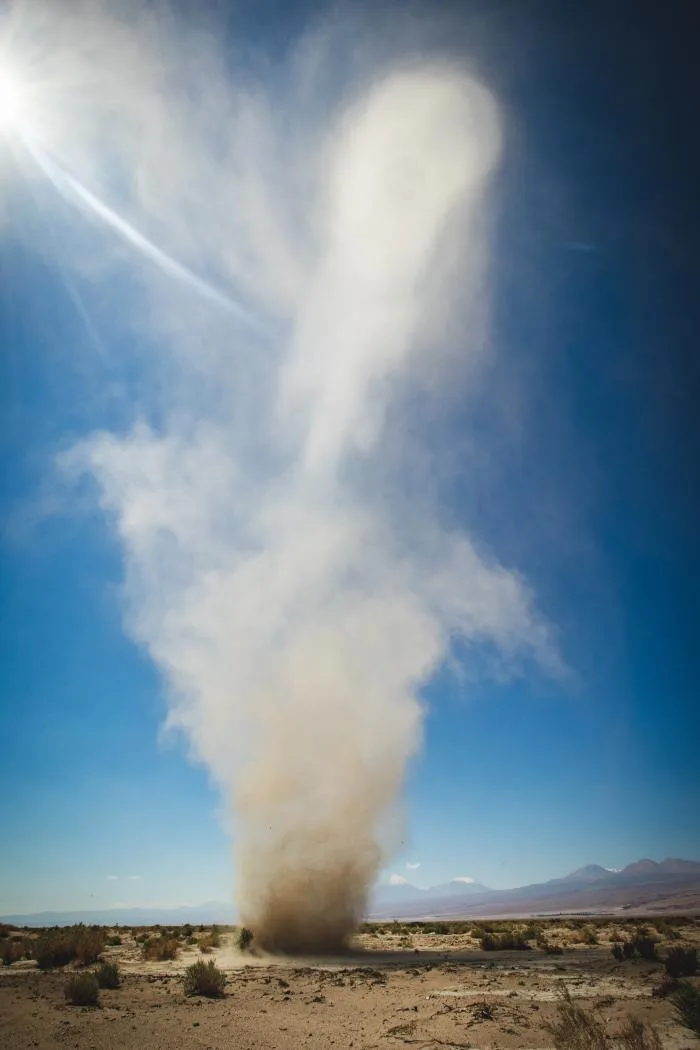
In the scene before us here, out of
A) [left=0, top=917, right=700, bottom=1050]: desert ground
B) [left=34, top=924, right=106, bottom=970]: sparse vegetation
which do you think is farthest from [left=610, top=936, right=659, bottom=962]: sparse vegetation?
[left=34, top=924, right=106, bottom=970]: sparse vegetation

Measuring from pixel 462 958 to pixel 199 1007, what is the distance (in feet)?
47.7

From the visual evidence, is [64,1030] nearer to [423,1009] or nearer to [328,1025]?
[328,1025]

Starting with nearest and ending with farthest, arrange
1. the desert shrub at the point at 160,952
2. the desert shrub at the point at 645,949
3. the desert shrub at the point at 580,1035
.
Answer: the desert shrub at the point at 580,1035, the desert shrub at the point at 645,949, the desert shrub at the point at 160,952

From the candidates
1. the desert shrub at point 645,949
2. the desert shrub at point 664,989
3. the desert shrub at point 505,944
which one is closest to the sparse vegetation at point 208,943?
the desert shrub at point 505,944

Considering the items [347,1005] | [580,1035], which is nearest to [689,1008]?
[580,1035]

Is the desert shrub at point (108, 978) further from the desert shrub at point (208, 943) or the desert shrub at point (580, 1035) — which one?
the desert shrub at point (580, 1035)

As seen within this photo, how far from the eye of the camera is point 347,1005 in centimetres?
1573

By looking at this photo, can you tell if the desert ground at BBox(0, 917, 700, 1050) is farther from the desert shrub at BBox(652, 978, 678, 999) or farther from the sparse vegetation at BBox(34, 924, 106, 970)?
the sparse vegetation at BBox(34, 924, 106, 970)

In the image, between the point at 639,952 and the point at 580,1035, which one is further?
the point at 639,952

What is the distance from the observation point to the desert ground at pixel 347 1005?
12.4m

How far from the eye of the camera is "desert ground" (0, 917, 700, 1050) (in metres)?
12.4

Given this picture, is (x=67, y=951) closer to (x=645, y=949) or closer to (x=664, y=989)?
(x=664, y=989)

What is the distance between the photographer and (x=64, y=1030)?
42.2ft

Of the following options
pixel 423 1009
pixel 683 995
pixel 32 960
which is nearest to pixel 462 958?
pixel 423 1009
